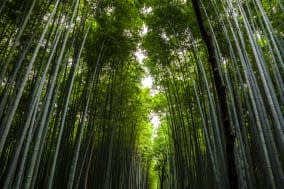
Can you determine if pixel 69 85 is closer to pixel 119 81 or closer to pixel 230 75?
pixel 119 81

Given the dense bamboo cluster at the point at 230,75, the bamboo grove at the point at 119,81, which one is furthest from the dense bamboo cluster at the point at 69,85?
the dense bamboo cluster at the point at 230,75

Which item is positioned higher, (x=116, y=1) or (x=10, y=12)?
(x=116, y=1)

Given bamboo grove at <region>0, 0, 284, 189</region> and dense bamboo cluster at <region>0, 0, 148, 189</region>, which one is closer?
bamboo grove at <region>0, 0, 284, 189</region>

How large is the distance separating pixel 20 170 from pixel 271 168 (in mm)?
3139

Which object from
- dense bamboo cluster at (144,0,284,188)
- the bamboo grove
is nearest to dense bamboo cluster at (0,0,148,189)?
the bamboo grove

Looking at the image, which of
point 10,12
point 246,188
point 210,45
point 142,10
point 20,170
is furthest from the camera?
point 142,10

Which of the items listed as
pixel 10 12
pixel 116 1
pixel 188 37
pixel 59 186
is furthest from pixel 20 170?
pixel 188 37

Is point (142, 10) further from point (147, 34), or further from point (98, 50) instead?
point (98, 50)

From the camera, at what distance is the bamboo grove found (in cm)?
264

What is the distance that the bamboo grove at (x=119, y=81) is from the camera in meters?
2.64

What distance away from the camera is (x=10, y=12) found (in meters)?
3.32

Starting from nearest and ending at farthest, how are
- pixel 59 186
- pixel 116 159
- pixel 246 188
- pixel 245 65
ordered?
pixel 246 188 < pixel 245 65 < pixel 59 186 < pixel 116 159

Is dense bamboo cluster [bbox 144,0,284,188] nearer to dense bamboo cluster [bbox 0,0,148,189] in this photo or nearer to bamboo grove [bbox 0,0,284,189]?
bamboo grove [bbox 0,0,284,189]

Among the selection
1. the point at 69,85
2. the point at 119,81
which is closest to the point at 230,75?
the point at 69,85
